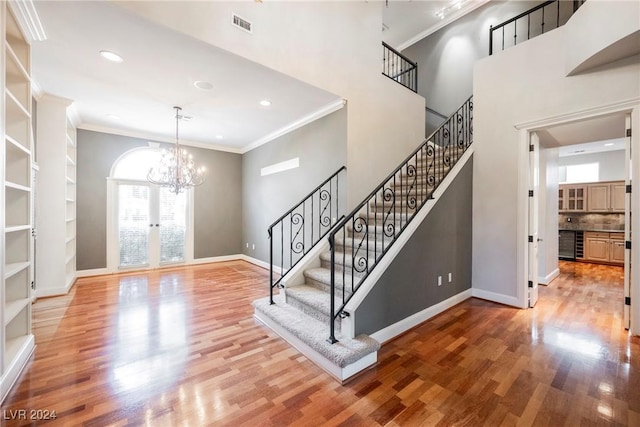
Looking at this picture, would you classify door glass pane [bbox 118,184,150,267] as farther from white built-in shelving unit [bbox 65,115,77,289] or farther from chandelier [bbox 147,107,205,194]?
chandelier [bbox 147,107,205,194]

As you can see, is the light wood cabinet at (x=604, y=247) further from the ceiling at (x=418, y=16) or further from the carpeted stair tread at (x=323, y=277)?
the carpeted stair tread at (x=323, y=277)

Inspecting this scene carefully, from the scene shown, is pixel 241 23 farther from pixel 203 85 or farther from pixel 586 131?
pixel 586 131

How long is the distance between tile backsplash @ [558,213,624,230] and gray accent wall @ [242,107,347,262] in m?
7.57

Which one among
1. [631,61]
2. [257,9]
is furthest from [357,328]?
[631,61]

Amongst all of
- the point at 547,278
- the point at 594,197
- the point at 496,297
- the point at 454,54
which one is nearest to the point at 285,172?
the point at 496,297

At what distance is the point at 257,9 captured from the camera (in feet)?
10.6

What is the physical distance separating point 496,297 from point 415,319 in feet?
5.61

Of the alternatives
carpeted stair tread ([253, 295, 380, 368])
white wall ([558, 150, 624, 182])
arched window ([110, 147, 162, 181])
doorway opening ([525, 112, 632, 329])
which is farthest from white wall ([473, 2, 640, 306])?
arched window ([110, 147, 162, 181])

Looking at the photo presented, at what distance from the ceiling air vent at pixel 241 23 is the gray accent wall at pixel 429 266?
3.13 metres

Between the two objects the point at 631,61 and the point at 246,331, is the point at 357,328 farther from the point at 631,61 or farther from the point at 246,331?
the point at 631,61

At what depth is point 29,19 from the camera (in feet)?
7.91

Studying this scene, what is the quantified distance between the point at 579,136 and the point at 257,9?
5089mm

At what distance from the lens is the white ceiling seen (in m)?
Answer: 2.59

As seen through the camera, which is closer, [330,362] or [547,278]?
[330,362]
